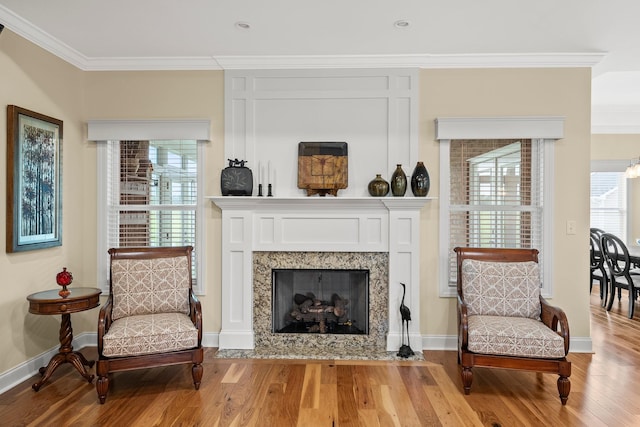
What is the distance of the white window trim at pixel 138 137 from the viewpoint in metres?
3.74

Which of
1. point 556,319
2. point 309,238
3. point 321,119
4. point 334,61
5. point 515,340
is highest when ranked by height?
point 334,61

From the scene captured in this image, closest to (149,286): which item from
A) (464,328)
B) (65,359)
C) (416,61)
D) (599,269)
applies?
(65,359)

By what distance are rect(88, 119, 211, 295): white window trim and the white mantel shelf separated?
339mm

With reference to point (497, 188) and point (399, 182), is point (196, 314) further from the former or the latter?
point (497, 188)

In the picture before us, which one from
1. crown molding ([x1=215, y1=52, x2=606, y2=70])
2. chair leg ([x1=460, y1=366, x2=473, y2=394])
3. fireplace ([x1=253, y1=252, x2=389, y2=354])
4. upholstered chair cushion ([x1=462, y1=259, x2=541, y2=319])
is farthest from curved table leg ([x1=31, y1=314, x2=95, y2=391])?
upholstered chair cushion ([x1=462, y1=259, x2=541, y2=319])

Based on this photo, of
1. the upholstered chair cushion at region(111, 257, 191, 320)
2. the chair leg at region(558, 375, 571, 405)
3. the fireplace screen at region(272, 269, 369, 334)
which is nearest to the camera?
the chair leg at region(558, 375, 571, 405)

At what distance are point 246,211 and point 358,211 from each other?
1.02 m

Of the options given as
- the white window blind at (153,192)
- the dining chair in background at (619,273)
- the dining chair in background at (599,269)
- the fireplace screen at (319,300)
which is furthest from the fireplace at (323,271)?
the dining chair in background at (599,269)

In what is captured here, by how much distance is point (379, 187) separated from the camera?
3643 millimetres

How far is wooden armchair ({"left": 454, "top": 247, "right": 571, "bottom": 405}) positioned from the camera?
283 cm

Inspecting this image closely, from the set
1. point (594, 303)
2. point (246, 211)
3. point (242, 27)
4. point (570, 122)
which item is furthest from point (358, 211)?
point (594, 303)

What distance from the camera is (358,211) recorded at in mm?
3746

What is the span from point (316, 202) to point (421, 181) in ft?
3.09

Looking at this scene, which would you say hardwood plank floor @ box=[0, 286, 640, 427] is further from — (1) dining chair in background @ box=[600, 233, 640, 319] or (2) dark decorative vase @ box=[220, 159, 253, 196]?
(1) dining chair in background @ box=[600, 233, 640, 319]
